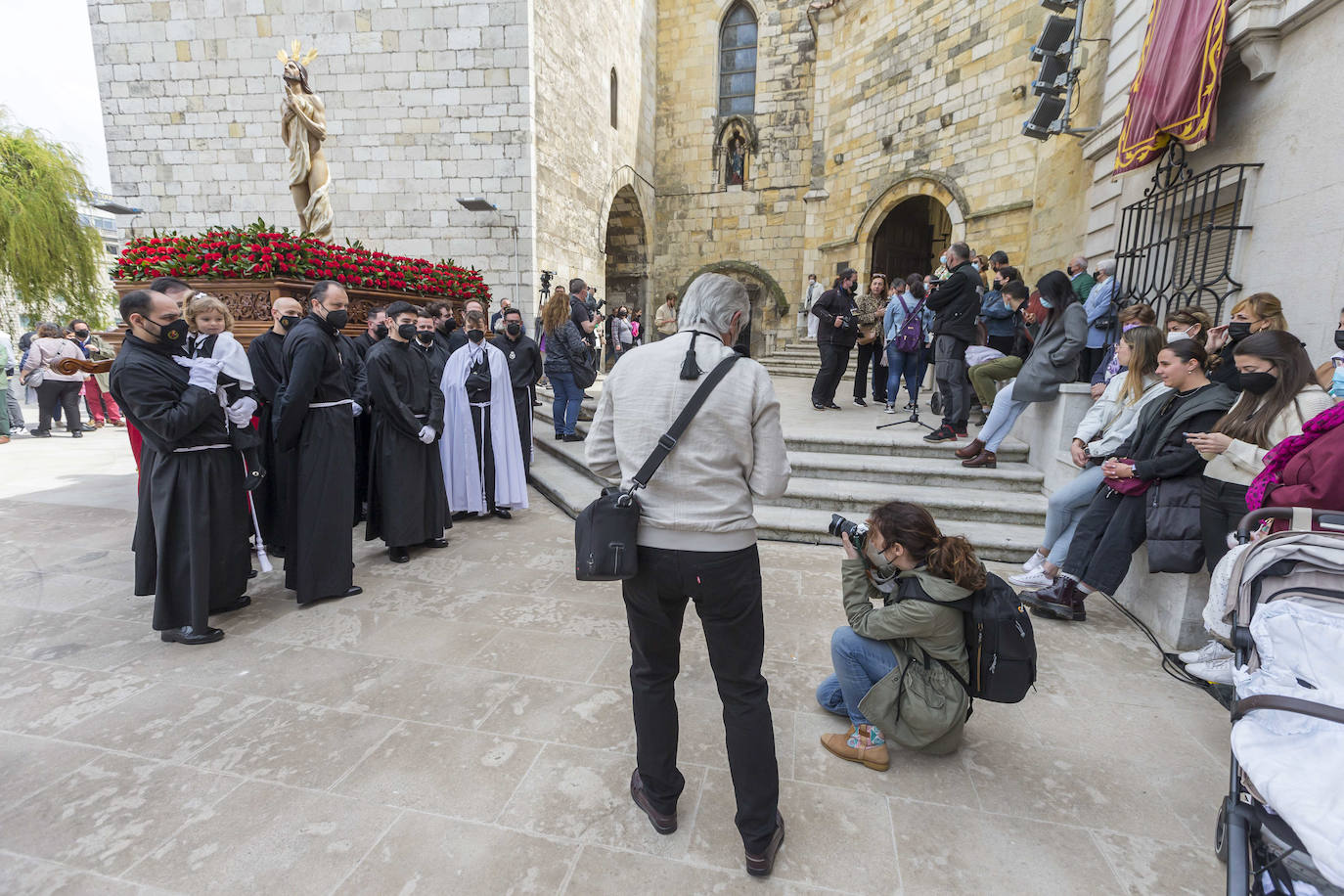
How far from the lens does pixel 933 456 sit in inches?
227

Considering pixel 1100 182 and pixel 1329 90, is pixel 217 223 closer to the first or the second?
pixel 1100 182

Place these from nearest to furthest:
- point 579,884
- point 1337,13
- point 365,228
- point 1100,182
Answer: point 579,884 → point 1337,13 → point 1100,182 → point 365,228

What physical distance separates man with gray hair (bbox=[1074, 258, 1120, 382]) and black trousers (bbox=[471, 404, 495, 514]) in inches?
226

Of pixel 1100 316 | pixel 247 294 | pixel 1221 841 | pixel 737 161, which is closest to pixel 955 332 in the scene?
pixel 1100 316

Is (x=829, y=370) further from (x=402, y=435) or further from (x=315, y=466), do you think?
(x=315, y=466)

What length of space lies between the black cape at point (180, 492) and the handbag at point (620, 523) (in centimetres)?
264

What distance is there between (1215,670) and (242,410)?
498 cm

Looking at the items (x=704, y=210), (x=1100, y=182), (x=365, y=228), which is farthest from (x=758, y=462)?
(x=704, y=210)

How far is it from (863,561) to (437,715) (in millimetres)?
1925

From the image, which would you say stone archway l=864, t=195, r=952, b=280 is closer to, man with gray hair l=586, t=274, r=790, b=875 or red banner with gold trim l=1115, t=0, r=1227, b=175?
red banner with gold trim l=1115, t=0, r=1227, b=175

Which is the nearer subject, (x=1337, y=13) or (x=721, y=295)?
(x=721, y=295)

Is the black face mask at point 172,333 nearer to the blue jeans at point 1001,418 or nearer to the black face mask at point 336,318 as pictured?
the black face mask at point 336,318

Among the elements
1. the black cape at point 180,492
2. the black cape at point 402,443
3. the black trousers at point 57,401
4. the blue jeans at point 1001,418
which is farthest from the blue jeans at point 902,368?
the black trousers at point 57,401

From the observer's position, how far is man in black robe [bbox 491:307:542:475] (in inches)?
237
